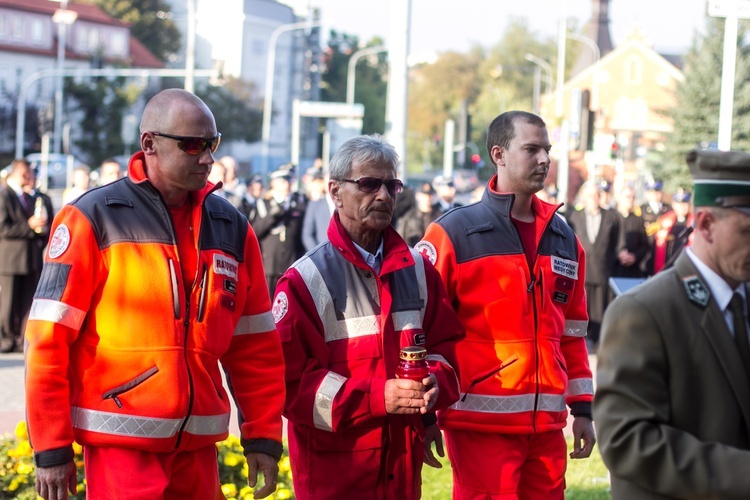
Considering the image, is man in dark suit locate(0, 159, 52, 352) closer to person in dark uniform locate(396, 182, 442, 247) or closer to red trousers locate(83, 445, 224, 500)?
person in dark uniform locate(396, 182, 442, 247)

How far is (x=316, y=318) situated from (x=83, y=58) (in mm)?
86470

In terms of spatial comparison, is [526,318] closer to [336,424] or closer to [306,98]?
[336,424]

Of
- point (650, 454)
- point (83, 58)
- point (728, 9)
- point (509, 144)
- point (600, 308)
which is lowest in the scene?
point (600, 308)

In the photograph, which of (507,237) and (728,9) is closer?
(507,237)

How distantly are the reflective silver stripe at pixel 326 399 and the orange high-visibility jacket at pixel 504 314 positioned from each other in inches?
33.2

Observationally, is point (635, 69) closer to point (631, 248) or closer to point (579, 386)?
point (631, 248)

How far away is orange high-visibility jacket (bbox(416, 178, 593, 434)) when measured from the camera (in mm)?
5191

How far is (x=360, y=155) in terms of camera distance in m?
4.79

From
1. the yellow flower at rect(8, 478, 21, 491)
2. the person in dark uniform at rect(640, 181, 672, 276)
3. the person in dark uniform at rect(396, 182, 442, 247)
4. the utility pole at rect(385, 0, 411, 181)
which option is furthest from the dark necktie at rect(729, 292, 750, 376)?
the person in dark uniform at rect(640, 181, 672, 276)

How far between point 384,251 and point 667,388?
1.95 meters

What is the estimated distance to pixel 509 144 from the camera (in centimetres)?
549

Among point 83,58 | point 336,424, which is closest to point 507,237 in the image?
point 336,424

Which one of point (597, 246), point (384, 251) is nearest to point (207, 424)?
point (384, 251)

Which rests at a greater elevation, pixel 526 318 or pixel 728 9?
pixel 728 9
